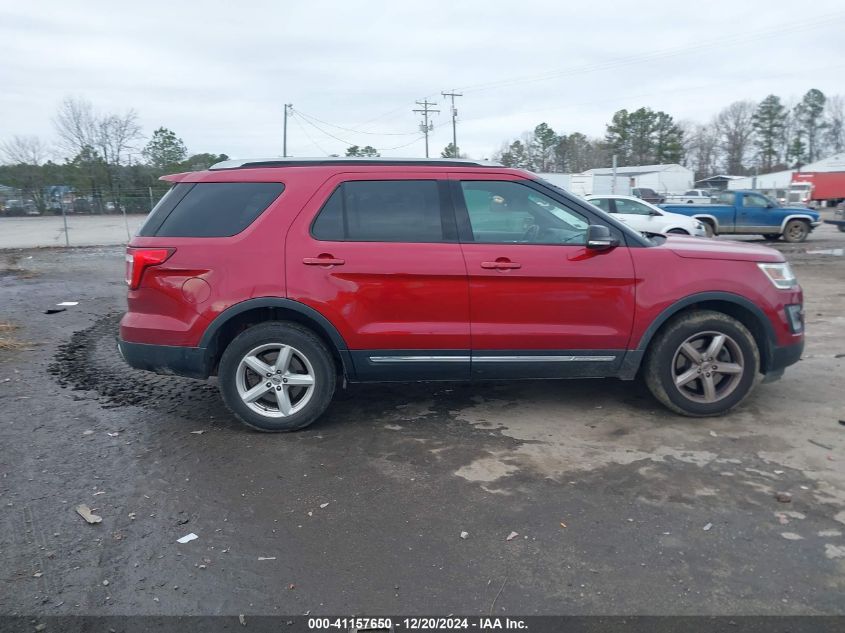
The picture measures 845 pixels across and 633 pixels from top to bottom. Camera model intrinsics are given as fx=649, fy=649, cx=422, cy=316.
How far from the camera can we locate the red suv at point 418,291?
4.50 m

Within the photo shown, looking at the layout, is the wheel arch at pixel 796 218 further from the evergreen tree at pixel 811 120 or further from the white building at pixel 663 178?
the evergreen tree at pixel 811 120

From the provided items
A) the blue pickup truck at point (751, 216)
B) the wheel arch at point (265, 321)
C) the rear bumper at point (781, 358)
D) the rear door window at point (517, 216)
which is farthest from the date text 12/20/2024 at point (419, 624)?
the blue pickup truck at point (751, 216)

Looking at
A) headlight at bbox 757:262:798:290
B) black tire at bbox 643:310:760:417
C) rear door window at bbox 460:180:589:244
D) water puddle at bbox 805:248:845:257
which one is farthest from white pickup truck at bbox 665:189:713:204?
rear door window at bbox 460:180:589:244

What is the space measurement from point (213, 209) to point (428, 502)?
2.56m

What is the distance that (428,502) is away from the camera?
363 cm

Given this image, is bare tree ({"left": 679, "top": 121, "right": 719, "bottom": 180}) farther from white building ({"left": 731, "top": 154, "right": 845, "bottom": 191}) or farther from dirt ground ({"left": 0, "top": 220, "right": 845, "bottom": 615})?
dirt ground ({"left": 0, "top": 220, "right": 845, "bottom": 615})

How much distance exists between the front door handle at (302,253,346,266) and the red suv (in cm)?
1

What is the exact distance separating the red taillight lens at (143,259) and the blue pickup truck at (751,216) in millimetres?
18801

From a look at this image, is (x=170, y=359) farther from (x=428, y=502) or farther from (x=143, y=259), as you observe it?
(x=428, y=502)

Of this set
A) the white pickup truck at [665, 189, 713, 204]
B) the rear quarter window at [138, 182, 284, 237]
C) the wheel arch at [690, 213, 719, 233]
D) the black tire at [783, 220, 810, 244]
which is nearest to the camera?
the rear quarter window at [138, 182, 284, 237]

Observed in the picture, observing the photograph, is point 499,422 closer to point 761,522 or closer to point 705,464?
point 705,464

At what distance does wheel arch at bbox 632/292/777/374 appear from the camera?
181 inches

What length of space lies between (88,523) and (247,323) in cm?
172

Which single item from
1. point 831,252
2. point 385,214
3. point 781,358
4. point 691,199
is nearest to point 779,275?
point 781,358
